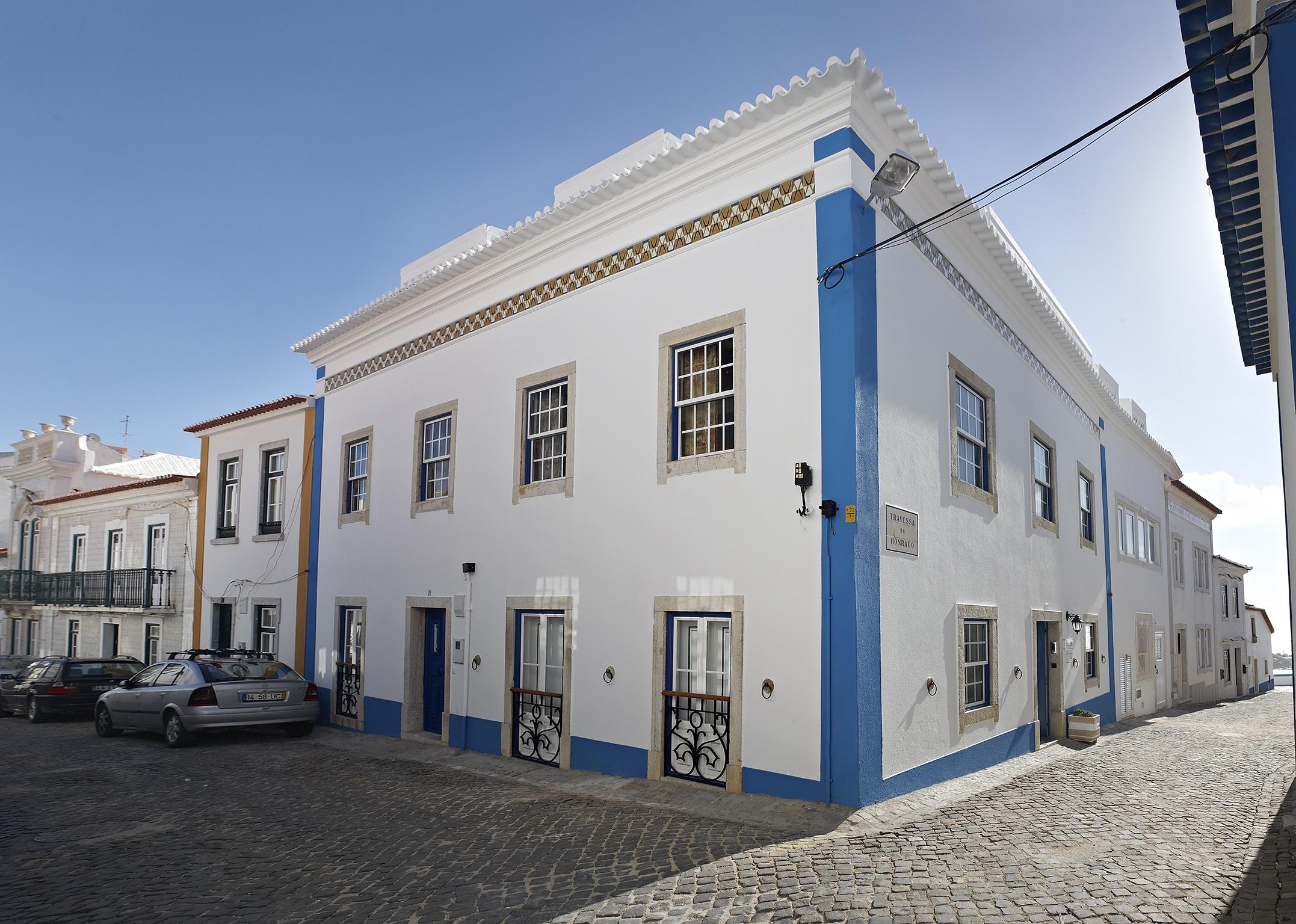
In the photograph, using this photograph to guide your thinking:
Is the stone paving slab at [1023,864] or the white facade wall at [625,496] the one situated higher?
the white facade wall at [625,496]

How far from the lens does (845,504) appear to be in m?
7.24

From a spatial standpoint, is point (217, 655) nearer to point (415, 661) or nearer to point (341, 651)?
point (341, 651)

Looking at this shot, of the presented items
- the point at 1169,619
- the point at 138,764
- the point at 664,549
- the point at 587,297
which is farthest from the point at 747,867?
the point at 1169,619

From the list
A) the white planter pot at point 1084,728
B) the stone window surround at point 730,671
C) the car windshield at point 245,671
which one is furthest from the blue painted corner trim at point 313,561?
the white planter pot at point 1084,728

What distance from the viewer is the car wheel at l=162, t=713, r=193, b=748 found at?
1125 cm

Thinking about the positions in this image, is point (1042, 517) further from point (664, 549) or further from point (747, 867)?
point (747, 867)

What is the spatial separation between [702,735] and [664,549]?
1.82 metres

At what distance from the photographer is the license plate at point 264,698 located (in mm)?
11578

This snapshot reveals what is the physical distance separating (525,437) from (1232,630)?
30.3 meters

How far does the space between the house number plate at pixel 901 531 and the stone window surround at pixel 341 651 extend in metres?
8.23

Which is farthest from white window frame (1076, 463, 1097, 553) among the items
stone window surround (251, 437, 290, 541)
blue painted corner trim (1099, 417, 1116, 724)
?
stone window surround (251, 437, 290, 541)

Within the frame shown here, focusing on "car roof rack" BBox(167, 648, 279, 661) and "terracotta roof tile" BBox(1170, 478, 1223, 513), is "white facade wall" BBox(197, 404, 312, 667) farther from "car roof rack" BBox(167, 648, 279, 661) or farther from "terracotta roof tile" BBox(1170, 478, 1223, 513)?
"terracotta roof tile" BBox(1170, 478, 1223, 513)

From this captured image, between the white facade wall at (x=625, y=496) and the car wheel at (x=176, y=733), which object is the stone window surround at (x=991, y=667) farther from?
the car wheel at (x=176, y=733)

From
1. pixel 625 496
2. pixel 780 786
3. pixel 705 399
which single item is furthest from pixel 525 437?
pixel 780 786
